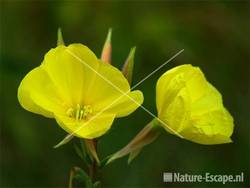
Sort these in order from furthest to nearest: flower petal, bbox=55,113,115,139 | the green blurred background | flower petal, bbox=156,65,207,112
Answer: the green blurred background < flower petal, bbox=156,65,207,112 < flower petal, bbox=55,113,115,139

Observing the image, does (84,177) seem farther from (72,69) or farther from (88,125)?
(72,69)

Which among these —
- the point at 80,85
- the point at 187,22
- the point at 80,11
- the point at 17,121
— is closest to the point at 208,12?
the point at 187,22

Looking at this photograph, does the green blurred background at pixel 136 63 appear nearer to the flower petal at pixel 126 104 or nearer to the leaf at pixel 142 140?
the leaf at pixel 142 140

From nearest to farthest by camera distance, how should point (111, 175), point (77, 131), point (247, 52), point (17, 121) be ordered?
point (77, 131), point (17, 121), point (111, 175), point (247, 52)

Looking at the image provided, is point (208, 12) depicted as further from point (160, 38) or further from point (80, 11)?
A: point (80, 11)

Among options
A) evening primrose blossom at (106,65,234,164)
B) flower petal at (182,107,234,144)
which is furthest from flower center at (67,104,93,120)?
flower petal at (182,107,234,144)

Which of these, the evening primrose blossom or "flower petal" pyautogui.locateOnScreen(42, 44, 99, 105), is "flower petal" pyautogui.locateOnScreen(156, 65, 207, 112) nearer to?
the evening primrose blossom
